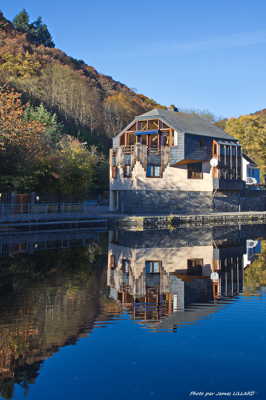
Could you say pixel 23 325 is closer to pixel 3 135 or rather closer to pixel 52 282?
pixel 52 282

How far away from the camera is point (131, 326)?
10055mm

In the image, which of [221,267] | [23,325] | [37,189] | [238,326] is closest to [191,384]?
[238,326]

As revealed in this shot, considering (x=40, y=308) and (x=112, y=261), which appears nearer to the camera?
(x=40, y=308)

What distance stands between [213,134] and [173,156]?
5.46m

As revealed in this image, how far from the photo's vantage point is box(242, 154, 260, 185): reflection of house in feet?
170

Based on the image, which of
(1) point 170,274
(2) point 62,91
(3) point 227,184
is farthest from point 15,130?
(2) point 62,91

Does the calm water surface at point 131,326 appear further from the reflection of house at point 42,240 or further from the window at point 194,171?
the window at point 194,171

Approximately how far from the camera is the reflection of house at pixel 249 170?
51.9m

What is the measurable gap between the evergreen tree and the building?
5936 centimetres

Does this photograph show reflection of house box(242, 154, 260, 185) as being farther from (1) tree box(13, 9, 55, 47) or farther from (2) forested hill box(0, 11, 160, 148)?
(1) tree box(13, 9, 55, 47)

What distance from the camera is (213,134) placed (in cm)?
4091

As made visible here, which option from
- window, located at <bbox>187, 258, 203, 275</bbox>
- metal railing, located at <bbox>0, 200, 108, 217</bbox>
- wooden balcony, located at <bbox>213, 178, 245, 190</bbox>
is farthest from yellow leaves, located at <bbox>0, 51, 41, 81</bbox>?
window, located at <bbox>187, 258, 203, 275</bbox>

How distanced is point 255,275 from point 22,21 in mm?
87148

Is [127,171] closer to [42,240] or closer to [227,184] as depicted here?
[227,184]
